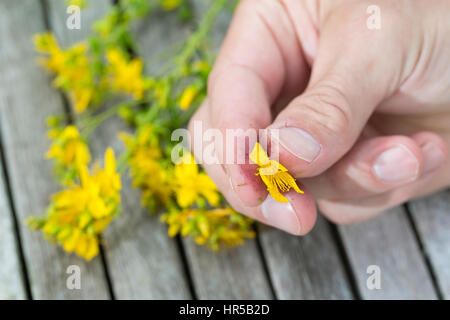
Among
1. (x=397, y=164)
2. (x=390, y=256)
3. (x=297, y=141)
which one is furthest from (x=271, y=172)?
(x=390, y=256)

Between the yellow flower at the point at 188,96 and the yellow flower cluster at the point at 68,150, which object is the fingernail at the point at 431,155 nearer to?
the yellow flower at the point at 188,96

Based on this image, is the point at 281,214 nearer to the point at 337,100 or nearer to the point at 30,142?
the point at 337,100

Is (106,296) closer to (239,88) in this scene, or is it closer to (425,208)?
(239,88)

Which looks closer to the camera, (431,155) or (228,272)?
(431,155)

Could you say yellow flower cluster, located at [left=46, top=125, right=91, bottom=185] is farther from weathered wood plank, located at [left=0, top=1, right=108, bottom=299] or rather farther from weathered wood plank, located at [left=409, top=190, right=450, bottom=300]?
weathered wood plank, located at [left=409, top=190, right=450, bottom=300]

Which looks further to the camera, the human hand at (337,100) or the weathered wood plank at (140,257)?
the weathered wood plank at (140,257)

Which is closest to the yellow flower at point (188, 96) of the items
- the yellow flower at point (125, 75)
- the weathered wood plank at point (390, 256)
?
the yellow flower at point (125, 75)

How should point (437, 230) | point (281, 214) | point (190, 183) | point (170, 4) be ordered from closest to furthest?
point (281, 214) < point (190, 183) < point (437, 230) < point (170, 4)
